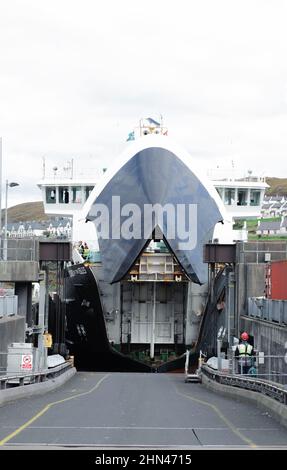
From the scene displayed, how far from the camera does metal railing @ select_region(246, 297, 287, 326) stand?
21109 millimetres

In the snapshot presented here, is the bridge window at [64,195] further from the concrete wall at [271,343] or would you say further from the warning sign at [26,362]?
the warning sign at [26,362]

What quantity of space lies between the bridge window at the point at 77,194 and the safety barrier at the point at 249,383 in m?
16.0

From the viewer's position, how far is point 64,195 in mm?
42500

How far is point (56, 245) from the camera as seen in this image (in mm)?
30781

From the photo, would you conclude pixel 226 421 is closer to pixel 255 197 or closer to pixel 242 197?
pixel 242 197

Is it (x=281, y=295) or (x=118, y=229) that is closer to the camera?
(x=281, y=295)

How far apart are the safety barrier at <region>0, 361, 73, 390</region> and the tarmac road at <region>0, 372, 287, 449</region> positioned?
622 mm

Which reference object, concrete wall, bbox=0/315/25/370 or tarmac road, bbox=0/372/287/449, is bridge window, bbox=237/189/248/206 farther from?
tarmac road, bbox=0/372/287/449

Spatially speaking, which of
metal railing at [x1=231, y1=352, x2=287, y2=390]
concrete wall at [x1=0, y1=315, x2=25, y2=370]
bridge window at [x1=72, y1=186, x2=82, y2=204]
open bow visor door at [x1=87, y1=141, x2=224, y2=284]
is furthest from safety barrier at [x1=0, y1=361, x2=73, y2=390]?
bridge window at [x1=72, y1=186, x2=82, y2=204]

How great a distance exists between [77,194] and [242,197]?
326 inches

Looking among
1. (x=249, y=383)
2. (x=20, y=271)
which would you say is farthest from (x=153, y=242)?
(x=249, y=383)
